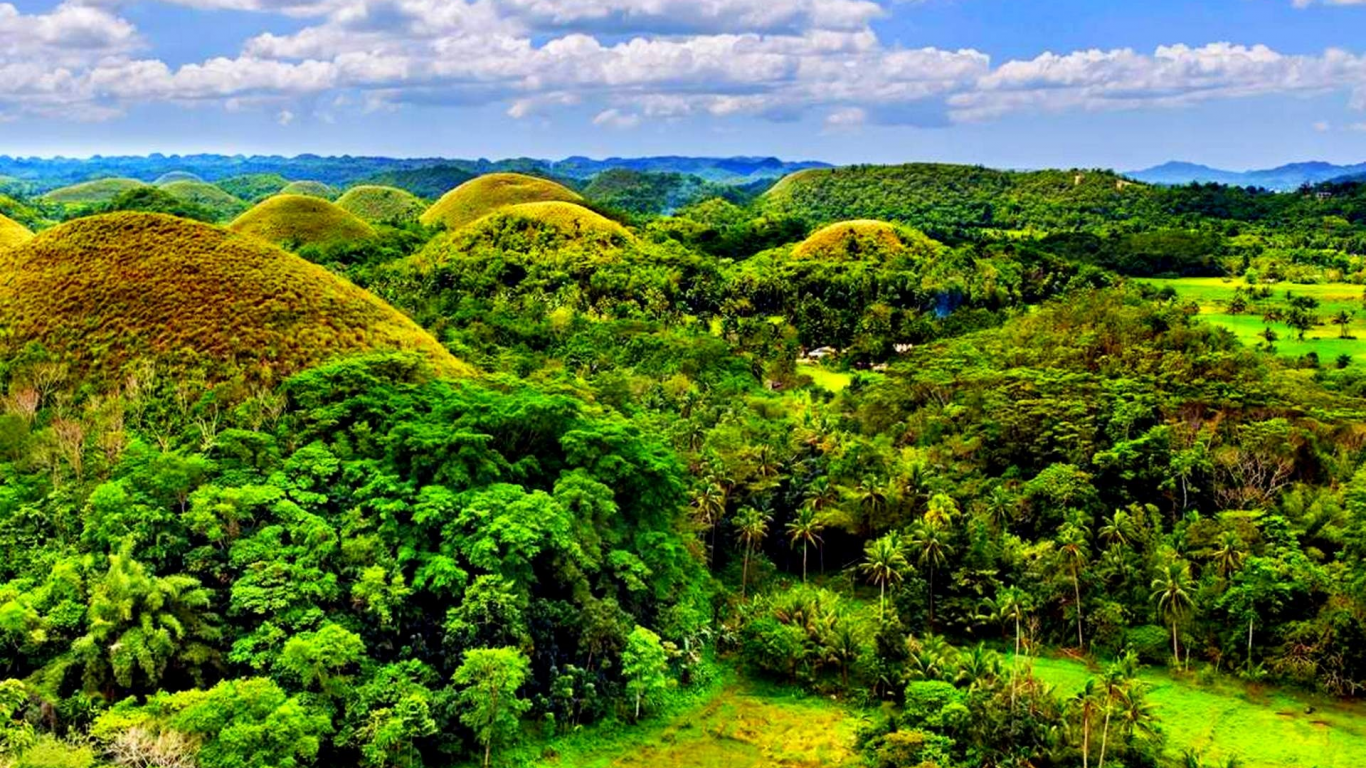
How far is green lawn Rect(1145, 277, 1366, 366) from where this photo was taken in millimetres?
64438

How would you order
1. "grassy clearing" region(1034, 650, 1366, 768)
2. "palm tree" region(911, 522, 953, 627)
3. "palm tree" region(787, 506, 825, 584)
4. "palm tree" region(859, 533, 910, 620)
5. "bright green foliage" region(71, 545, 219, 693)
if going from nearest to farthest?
"bright green foliage" region(71, 545, 219, 693)
"grassy clearing" region(1034, 650, 1366, 768)
"palm tree" region(859, 533, 910, 620)
"palm tree" region(911, 522, 953, 627)
"palm tree" region(787, 506, 825, 584)

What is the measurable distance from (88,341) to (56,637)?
20.2 meters

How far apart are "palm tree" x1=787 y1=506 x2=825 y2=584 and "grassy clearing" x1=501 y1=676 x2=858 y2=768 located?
742 cm

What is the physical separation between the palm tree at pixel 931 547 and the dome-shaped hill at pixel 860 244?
63.4 metres

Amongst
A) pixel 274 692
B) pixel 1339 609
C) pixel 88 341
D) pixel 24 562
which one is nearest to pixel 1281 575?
pixel 1339 609

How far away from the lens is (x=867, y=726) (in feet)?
88.6

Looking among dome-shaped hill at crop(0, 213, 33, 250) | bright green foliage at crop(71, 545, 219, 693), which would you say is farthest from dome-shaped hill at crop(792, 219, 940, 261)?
bright green foliage at crop(71, 545, 219, 693)

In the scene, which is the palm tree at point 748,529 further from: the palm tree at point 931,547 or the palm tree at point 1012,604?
the palm tree at point 1012,604

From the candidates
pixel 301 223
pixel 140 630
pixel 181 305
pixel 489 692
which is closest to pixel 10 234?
pixel 301 223

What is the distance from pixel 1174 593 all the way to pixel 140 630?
2974 centimetres

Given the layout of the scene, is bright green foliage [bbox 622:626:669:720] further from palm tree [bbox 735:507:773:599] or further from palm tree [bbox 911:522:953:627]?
palm tree [bbox 911:522:953:627]

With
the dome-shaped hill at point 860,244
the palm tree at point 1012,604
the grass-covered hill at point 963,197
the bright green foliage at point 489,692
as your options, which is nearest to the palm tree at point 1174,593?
the palm tree at point 1012,604

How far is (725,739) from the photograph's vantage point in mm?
27766

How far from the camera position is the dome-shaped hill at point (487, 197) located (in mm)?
128625
